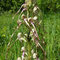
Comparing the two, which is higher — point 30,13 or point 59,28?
point 30,13

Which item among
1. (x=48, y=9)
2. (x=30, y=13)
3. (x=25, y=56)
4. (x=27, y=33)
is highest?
(x=30, y=13)

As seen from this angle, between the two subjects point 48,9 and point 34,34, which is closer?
point 34,34

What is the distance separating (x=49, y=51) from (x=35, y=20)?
0.91 metres

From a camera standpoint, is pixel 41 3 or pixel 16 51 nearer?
pixel 16 51

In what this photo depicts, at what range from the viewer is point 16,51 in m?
2.01

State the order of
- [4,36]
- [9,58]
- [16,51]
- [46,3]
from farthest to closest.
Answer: [46,3], [4,36], [16,51], [9,58]

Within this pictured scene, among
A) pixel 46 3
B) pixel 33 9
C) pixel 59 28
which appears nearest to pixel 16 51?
pixel 33 9

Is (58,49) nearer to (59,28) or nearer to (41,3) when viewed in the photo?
(59,28)

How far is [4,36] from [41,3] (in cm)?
410

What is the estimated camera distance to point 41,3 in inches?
257

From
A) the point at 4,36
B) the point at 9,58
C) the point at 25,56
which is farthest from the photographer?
the point at 4,36

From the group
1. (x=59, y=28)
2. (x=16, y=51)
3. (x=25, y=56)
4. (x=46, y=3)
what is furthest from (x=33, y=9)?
(x=46, y=3)

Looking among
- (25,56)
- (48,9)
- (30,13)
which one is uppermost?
(30,13)

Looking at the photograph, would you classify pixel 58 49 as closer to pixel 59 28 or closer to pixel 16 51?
pixel 16 51
